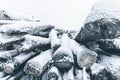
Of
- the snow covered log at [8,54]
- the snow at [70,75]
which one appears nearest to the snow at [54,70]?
the snow at [70,75]

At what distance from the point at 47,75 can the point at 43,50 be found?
0.66 metres

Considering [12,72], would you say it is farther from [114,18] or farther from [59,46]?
[114,18]

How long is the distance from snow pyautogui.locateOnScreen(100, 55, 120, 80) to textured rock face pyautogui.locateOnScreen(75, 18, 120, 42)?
30 cm

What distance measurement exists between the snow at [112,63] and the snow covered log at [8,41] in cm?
121

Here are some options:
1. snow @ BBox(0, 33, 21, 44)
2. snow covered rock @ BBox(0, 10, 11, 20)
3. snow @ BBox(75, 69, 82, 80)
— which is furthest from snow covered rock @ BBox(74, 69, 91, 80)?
snow covered rock @ BBox(0, 10, 11, 20)

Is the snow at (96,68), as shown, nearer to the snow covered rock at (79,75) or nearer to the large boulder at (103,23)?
the snow covered rock at (79,75)

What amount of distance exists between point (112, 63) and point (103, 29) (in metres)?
0.41

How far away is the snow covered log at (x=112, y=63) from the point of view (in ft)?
12.2

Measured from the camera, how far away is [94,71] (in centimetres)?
378

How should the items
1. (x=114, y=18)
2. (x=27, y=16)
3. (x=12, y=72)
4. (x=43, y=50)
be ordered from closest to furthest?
(x=114, y=18) < (x=12, y=72) < (x=43, y=50) < (x=27, y=16)

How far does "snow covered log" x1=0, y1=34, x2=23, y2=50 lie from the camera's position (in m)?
4.51

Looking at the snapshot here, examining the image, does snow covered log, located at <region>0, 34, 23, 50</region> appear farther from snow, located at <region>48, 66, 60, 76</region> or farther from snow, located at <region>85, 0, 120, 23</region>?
snow, located at <region>85, 0, 120, 23</region>

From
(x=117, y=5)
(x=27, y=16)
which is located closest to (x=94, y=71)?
(x=117, y=5)

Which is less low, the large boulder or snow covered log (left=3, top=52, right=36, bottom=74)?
the large boulder
